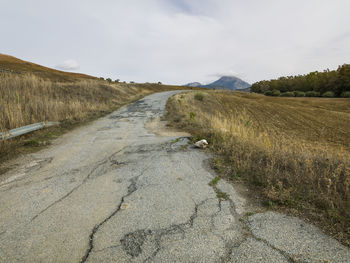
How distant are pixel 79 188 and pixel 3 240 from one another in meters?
1.06

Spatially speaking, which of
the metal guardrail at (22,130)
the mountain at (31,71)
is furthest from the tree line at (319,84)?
the mountain at (31,71)

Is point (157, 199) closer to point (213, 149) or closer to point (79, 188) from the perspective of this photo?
point (79, 188)

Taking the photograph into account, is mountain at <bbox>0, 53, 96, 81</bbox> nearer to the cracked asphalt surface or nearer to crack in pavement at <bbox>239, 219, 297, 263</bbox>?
the cracked asphalt surface

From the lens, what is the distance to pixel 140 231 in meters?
1.92

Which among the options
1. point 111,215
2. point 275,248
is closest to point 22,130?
point 111,215

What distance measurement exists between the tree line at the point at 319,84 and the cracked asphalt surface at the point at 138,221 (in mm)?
39038

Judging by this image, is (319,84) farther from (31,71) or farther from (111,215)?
(31,71)

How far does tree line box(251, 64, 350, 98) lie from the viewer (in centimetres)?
3194

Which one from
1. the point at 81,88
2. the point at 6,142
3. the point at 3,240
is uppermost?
the point at 81,88

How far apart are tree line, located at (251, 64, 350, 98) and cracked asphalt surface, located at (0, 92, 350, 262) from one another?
39038 millimetres

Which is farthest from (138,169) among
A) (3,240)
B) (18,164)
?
(18,164)

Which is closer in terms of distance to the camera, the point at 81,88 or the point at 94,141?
the point at 94,141

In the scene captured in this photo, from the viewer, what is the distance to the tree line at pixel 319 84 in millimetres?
31936

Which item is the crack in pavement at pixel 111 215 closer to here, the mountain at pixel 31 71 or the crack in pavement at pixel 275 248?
the crack in pavement at pixel 275 248
